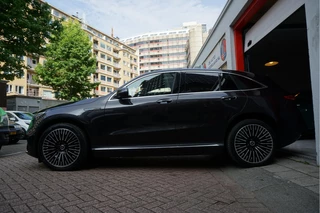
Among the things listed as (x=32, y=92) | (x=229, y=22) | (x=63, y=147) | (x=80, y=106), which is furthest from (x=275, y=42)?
(x=32, y=92)

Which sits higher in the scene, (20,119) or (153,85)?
(153,85)

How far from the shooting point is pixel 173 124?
4.06m

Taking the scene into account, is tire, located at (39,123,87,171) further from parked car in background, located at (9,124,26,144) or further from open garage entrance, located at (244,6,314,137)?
parked car in background, located at (9,124,26,144)

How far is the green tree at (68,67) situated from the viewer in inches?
1006

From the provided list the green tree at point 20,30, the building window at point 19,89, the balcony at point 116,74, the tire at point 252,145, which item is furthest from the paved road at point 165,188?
the balcony at point 116,74

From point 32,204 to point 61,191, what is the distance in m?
0.45

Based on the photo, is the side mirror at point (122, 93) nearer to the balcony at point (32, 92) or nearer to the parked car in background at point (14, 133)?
the parked car in background at point (14, 133)

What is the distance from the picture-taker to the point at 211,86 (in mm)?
4254

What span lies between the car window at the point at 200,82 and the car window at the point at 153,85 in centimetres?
24

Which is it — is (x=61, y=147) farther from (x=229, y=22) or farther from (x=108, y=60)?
(x=108, y=60)

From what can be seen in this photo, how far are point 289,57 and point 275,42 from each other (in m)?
2.37

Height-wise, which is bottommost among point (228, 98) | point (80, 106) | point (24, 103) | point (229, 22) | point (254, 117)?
point (254, 117)

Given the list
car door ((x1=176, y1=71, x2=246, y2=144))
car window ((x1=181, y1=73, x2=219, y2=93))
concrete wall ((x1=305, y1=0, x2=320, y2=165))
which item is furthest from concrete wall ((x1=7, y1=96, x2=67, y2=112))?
concrete wall ((x1=305, y1=0, x2=320, y2=165))

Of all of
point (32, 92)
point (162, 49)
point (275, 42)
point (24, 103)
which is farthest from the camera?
point (162, 49)
